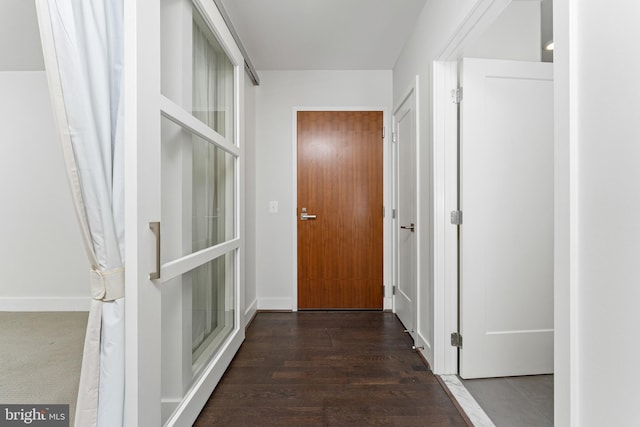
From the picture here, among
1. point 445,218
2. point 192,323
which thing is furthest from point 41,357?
point 445,218

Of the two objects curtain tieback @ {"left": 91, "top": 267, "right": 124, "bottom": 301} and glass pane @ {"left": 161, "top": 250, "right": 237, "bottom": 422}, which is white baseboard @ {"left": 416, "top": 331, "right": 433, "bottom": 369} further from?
curtain tieback @ {"left": 91, "top": 267, "right": 124, "bottom": 301}

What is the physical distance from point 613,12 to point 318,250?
2.67 meters

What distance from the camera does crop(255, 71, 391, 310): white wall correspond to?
10.4 ft

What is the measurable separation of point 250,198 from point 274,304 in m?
1.14

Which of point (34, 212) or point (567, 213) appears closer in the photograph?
point (567, 213)

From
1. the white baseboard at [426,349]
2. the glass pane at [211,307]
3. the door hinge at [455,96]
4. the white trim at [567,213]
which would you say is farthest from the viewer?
the white baseboard at [426,349]

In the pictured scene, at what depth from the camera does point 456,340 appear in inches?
74.1

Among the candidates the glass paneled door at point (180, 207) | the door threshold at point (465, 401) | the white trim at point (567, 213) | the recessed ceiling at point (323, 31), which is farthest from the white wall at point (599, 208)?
the recessed ceiling at point (323, 31)

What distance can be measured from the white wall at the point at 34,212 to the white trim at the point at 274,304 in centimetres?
156

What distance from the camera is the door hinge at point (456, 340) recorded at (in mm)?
1873

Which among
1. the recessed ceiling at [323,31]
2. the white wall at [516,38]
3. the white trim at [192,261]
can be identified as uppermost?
the recessed ceiling at [323,31]

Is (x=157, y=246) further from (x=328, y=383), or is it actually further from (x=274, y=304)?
(x=274, y=304)

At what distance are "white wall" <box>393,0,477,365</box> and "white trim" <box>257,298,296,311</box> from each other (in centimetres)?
143

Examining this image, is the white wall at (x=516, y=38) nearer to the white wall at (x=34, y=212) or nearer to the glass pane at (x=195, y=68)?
the glass pane at (x=195, y=68)
